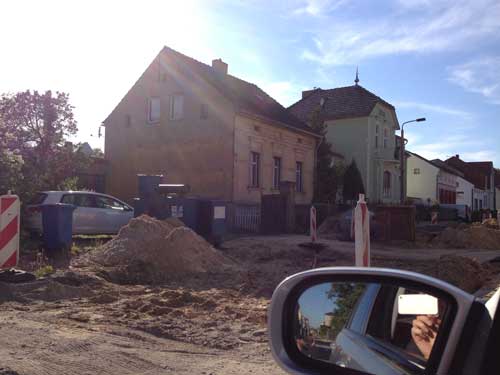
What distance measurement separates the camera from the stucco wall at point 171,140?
2592 cm

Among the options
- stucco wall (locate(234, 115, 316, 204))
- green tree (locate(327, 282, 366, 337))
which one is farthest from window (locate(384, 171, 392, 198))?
green tree (locate(327, 282, 366, 337))

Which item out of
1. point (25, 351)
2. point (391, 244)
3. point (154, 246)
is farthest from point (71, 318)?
point (391, 244)

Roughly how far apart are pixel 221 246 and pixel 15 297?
8.47m

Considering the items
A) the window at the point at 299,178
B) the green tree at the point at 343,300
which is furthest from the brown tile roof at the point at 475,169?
the green tree at the point at 343,300

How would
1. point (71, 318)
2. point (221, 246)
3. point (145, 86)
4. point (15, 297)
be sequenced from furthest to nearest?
point (145, 86) → point (221, 246) → point (15, 297) → point (71, 318)

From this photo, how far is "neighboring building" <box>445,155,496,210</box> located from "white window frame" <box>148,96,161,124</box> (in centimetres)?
6542

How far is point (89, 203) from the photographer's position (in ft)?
52.5

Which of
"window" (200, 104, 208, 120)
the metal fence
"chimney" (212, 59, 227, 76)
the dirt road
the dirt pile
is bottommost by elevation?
the dirt road

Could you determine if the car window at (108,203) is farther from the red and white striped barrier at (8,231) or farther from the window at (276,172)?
the window at (276,172)

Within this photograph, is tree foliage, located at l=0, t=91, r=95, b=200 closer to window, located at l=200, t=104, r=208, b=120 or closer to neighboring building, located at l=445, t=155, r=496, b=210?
window, located at l=200, t=104, r=208, b=120

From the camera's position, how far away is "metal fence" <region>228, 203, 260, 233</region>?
24.2 metres

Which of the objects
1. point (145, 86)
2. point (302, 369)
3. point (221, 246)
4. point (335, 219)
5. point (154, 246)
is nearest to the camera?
point (302, 369)

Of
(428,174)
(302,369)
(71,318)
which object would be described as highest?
(428,174)

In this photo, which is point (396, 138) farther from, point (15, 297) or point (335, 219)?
point (15, 297)
